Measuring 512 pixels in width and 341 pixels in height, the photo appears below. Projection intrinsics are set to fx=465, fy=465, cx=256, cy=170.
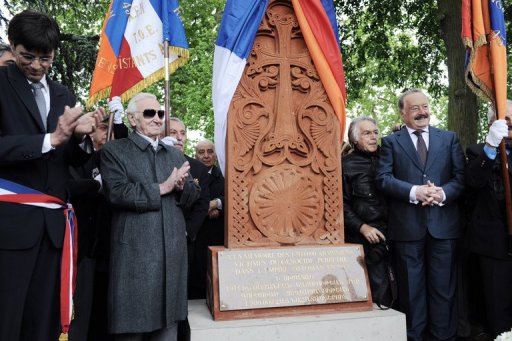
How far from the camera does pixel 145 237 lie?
2.98 metres

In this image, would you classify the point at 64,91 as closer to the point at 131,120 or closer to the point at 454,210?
the point at 131,120

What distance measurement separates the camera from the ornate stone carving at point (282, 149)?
3768 millimetres

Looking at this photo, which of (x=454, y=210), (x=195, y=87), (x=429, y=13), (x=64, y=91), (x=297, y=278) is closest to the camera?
(x=64, y=91)

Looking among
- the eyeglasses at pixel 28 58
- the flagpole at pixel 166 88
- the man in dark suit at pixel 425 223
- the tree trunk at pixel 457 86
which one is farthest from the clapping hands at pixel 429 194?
the tree trunk at pixel 457 86

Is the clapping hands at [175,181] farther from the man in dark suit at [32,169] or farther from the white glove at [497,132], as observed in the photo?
the white glove at [497,132]

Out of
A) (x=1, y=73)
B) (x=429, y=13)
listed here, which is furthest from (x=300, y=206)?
(x=429, y=13)

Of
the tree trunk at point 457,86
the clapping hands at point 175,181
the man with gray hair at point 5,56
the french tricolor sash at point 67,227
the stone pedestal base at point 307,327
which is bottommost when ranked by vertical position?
the stone pedestal base at point 307,327

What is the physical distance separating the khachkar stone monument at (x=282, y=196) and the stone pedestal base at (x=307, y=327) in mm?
112

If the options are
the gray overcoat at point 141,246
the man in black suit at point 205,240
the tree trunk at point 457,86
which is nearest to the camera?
the gray overcoat at point 141,246

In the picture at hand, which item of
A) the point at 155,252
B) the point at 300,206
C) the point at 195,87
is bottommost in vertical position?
the point at 155,252

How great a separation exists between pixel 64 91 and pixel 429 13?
962 centimetres

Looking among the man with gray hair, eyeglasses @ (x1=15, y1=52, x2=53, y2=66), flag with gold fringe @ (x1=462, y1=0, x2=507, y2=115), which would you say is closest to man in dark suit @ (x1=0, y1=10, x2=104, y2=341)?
eyeglasses @ (x1=15, y1=52, x2=53, y2=66)

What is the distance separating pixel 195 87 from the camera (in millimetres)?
16406

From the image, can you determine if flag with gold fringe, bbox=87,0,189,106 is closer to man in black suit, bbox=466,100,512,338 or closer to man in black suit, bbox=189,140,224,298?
man in black suit, bbox=189,140,224,298
